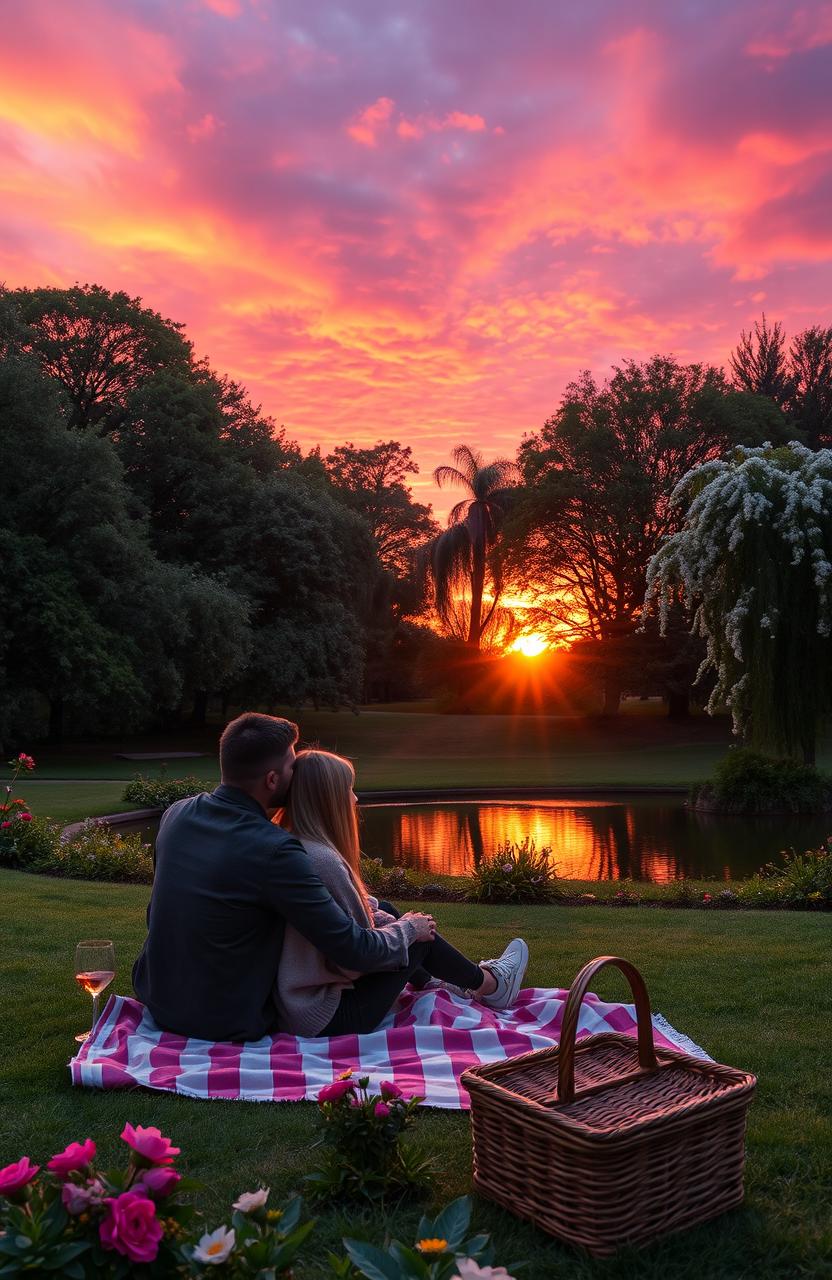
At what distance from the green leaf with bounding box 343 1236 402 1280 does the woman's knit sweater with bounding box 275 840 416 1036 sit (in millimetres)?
2319

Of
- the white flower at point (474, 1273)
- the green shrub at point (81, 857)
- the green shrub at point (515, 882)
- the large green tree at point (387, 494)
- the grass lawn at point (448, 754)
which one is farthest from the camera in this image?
the large green tree at point (387, 494)

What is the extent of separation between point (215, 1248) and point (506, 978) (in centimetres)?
307

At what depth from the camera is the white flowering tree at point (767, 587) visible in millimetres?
12406

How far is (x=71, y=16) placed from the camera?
9.01 metres

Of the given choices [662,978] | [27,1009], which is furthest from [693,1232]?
[27,1009]

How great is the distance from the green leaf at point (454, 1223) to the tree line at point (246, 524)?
972 inches

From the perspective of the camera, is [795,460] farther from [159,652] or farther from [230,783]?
[159,652]

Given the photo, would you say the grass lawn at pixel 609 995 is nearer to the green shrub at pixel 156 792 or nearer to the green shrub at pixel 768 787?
the green shrub at pixel 156 792

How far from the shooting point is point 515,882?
28.7 ft

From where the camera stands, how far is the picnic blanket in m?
3.61

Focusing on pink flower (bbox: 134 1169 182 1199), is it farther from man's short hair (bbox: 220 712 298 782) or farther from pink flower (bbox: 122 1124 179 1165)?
man's short hair (bbox: 220 712 298 782)

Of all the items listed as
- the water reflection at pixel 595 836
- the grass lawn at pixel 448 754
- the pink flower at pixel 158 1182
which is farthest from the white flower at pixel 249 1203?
the grass lawn at pixel 448 754

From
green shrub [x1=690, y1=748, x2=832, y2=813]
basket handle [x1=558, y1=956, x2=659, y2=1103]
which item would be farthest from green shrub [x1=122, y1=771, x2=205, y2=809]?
basket handle [x1=558, y1=956, x2=659, y2=1103]

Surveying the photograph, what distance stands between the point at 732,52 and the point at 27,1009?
9763 millimetres
